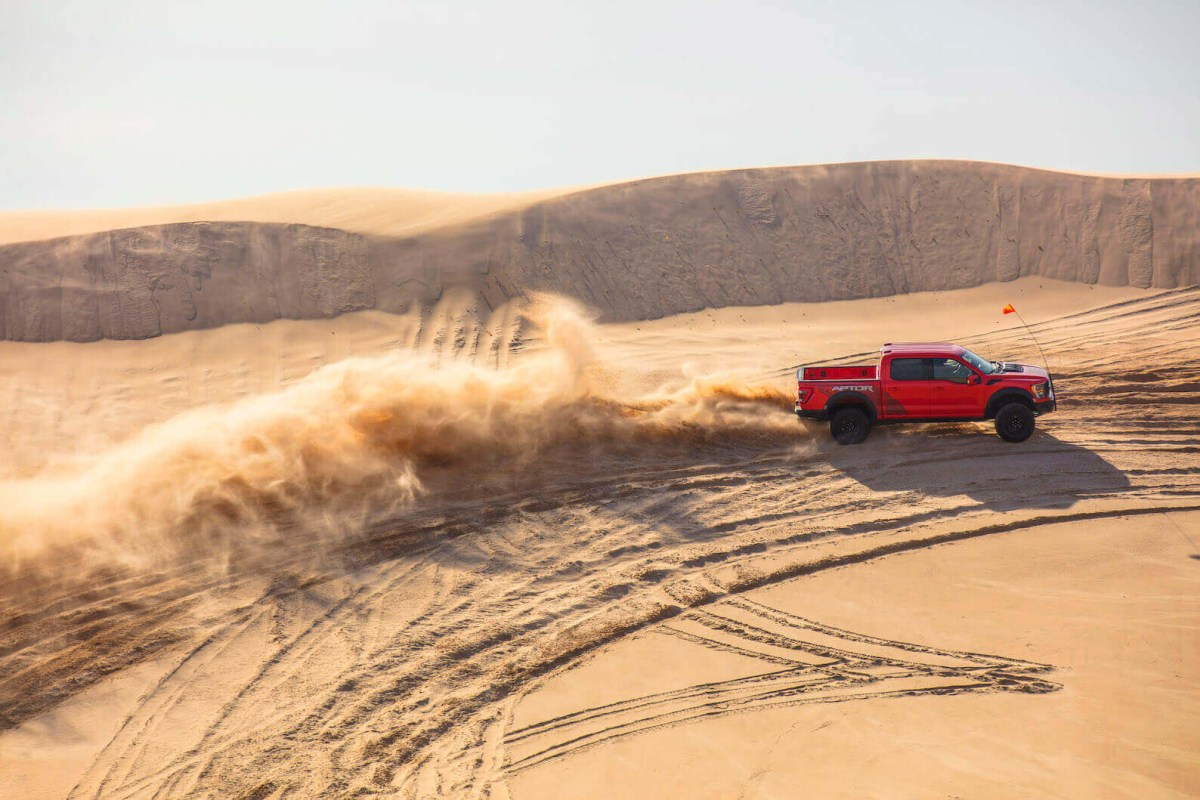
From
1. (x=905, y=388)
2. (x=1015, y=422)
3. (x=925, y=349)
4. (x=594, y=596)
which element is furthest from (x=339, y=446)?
(x=1015, y=422)

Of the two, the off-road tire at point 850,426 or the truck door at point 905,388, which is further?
the off-road tire at point 850,426

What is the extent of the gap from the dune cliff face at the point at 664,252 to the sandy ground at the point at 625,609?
12373 mm

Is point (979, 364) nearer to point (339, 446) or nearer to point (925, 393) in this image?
point (925, 393)

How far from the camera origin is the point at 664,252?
106 feet

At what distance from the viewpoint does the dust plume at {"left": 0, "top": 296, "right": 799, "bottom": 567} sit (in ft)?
34.5

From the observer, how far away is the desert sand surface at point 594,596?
696 cm

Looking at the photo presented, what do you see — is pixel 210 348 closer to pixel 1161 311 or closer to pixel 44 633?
pixel 44 633

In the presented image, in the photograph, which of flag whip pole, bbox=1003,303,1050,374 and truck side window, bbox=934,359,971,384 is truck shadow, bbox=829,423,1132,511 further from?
flag whip pole, bbox=1003,303,1050,374

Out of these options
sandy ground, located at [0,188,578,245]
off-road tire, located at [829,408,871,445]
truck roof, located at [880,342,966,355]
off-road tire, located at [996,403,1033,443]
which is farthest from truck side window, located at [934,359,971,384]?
sandy ground, located at [0,188,578,245]

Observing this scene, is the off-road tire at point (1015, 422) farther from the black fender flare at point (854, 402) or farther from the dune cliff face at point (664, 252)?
the dune cliff face at point (664, 252)

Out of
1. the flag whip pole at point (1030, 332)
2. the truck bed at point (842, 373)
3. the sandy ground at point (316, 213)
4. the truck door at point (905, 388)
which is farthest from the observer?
the sandy ground at point (316, 213)

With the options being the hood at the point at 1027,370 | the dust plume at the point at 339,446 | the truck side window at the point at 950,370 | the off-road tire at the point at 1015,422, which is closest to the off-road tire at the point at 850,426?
the dust plume at the point at 339,446

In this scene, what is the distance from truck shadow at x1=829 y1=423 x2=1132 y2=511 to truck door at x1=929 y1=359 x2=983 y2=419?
0.58 meters

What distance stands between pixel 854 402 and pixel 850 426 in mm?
425
